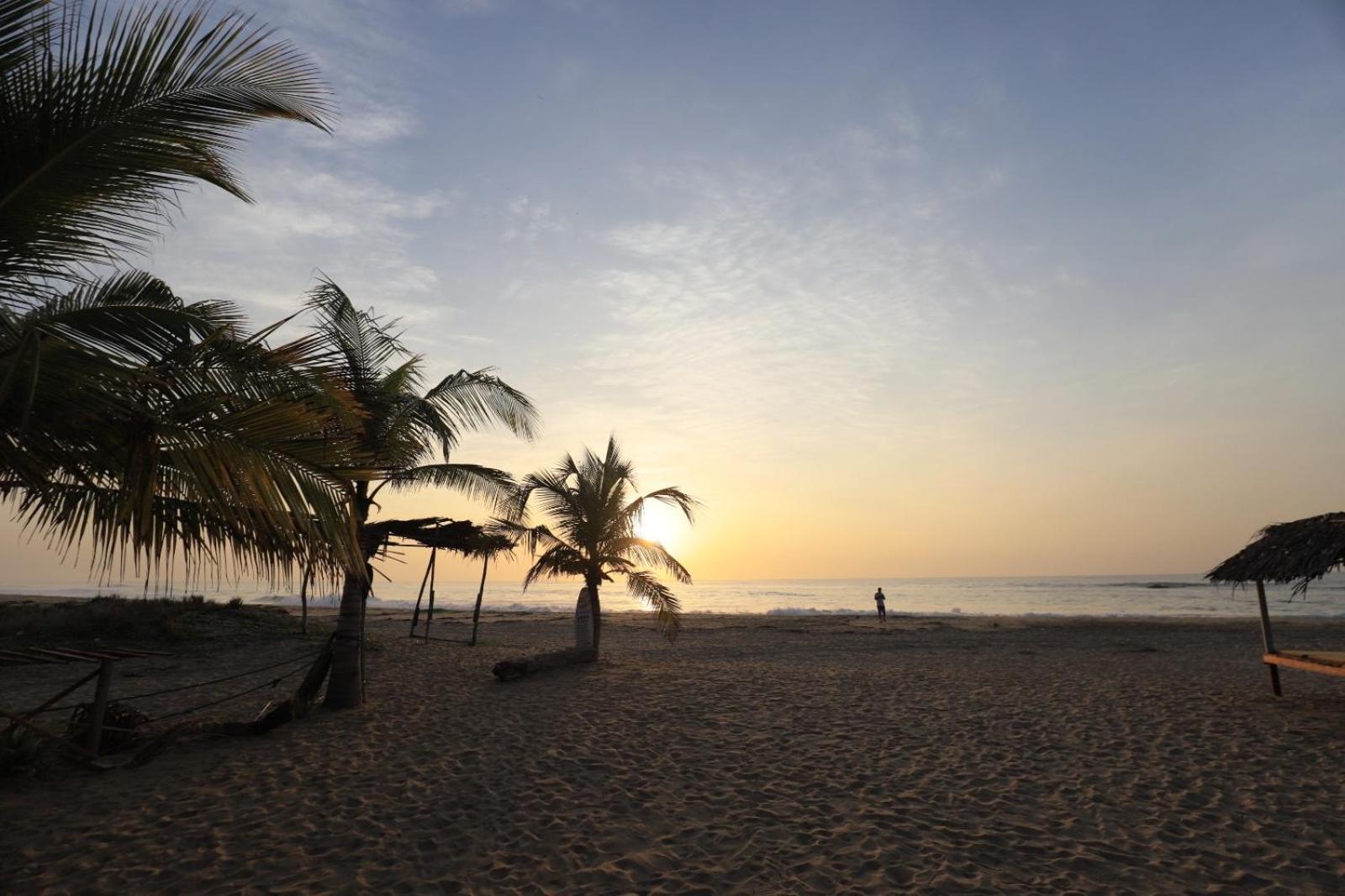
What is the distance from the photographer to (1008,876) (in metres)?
4.80

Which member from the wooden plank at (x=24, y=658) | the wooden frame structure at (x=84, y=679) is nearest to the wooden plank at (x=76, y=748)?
the wooden frame structure at (x=84, y=679)

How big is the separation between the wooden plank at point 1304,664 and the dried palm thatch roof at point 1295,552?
3.50 feet

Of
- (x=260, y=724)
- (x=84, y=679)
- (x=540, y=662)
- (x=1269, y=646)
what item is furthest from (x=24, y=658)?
(x=1269, y=646)

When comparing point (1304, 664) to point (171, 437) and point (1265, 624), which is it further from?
point (171, 437)

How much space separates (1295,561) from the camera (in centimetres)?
1016

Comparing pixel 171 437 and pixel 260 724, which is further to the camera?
pixel 260 724

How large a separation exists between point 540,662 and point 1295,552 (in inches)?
495

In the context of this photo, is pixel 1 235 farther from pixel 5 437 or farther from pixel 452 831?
pixel 452 831

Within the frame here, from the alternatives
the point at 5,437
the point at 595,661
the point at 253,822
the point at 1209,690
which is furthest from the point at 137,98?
the point at 1209,690

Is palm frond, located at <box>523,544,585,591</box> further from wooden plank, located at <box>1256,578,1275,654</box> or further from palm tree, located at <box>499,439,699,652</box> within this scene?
wooden plank, located at <box>1256,578,1275,654</box>

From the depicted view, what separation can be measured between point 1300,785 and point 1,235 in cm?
1087

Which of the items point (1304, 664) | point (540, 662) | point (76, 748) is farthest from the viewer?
point (540, 662)

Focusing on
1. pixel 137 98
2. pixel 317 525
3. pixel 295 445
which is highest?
pixel 137 98

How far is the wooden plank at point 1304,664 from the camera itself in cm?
888
